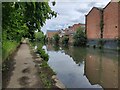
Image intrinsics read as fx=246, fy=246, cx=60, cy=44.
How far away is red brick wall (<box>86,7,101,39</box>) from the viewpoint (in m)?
56.5

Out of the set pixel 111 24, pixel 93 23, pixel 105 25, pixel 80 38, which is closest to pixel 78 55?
pixel 111 24

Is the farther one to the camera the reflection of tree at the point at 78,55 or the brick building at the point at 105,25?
the brick building at the point at 105,25

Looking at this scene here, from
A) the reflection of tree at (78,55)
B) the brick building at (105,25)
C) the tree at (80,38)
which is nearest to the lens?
the reflection of tree at (78,55)

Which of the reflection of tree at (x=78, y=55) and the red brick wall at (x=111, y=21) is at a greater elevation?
the red brick wall at (x=111, y=21)

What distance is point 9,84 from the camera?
880 cm

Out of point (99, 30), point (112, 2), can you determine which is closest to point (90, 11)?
point (99, 30)

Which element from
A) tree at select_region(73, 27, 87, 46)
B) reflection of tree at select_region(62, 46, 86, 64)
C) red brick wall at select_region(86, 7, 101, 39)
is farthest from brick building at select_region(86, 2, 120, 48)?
reflection of tree at select_region(62, 46, 86, 64)

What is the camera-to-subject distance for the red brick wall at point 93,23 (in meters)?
56.5

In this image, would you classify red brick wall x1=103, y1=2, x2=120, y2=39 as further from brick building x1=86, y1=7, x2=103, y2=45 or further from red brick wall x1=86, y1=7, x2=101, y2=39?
red brick wall x1=86, y1=7, x2=101, y2=39

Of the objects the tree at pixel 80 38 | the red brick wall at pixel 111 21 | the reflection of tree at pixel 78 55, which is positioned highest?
the red brick wall at pixel 111 21

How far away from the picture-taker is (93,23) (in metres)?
59.1

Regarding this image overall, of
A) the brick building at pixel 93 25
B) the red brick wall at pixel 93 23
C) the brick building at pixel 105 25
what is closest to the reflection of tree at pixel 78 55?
the brick building at pixel 105 25

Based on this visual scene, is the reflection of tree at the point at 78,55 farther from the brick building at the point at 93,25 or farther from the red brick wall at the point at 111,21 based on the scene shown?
the brick building at the point at 93,25

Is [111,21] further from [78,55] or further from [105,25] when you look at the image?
[78,55]
